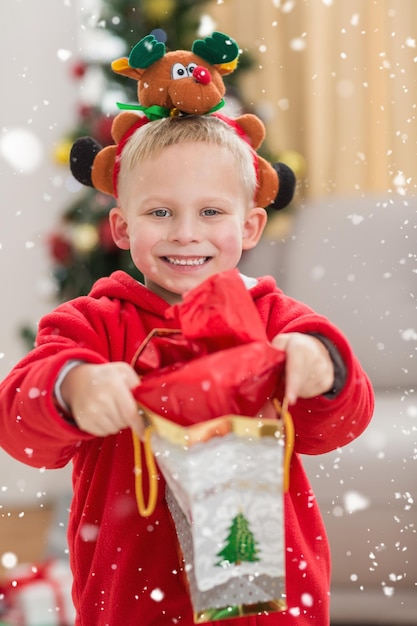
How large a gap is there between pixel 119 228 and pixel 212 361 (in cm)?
40

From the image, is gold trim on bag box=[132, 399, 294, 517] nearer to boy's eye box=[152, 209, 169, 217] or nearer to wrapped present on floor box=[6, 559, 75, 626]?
boy's eye box=[152, 209, 169, 217]

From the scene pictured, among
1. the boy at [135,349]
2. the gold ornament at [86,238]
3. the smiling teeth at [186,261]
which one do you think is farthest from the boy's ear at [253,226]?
the gold ornament at [86,238]

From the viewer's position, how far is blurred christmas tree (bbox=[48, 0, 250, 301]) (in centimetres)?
237

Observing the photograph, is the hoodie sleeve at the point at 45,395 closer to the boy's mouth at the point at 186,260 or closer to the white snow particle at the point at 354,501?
the boy's mouth at the point at 186,260

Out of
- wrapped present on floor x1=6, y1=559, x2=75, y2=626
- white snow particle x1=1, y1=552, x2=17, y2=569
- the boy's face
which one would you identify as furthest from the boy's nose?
white snow particle x1=1, y1=552, x2=17, y2=569

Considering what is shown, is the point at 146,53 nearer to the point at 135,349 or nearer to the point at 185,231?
the point at 185,231

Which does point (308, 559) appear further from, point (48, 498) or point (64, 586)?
point (48, 498)

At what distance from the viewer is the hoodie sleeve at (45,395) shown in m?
0.83

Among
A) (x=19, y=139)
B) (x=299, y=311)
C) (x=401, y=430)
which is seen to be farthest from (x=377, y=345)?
(x=19, y=139)

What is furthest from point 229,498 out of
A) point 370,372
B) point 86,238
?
point 86,238

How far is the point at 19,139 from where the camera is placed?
3.19 metres

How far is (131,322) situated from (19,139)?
92.0 inches

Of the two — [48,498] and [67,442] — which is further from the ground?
[67,442]

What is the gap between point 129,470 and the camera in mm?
1000
